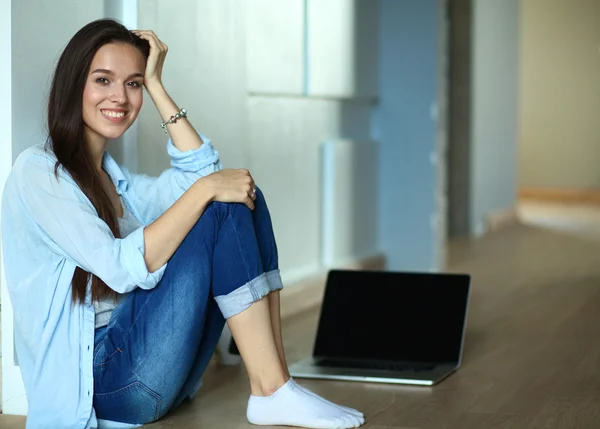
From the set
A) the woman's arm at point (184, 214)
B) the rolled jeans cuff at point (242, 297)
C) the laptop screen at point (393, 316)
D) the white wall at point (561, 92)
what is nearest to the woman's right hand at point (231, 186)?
the woman's arm at point (184, 214)

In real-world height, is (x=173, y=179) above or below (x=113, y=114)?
below

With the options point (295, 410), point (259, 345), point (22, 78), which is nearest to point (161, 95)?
point (22, 78)

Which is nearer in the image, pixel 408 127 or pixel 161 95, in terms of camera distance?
pixel 161 95

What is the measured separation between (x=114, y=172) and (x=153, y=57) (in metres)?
0.30

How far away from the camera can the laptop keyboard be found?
3.05 metres

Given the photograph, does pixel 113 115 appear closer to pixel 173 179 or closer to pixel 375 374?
pixel 173 179

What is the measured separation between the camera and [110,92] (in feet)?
7.50

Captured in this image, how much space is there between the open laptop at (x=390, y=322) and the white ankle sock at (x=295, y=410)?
72 centimetres

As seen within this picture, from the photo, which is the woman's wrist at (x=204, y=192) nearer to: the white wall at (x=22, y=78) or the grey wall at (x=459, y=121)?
the white wall at (x=22, y=78)

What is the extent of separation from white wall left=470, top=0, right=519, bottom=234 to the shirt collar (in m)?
5.07

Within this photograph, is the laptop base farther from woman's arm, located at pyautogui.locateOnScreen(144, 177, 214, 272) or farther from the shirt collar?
woman's arm, located at pyautogui.locateOnScreen(144, 177, 214, 272)

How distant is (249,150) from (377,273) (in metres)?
0.78

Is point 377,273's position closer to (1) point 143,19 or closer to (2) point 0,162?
(1) point 143,19

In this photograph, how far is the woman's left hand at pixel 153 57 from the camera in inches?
95.9
